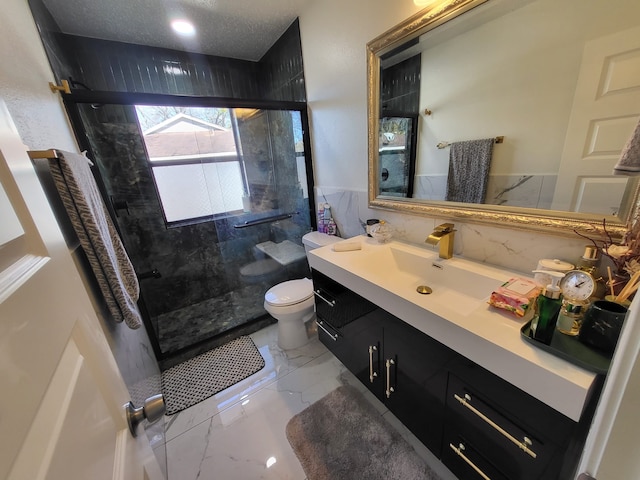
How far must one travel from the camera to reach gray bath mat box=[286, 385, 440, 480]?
1160 millimetres

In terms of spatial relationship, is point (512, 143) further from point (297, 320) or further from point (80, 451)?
point (297, 320)

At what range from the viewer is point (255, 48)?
7.04 feet

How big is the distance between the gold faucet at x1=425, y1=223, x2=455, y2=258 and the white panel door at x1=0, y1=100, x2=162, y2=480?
1.16 m

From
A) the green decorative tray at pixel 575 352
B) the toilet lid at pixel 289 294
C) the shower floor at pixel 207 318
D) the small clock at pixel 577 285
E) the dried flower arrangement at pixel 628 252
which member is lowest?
the shower floor at pixel 207 318

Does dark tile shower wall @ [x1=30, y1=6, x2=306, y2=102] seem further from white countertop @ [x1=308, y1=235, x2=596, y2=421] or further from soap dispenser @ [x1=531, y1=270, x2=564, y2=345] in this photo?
soap dispenser @ [x1=531, y1=270, x2=564, y2=345]

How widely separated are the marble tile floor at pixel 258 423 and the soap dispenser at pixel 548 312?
3.05 ft

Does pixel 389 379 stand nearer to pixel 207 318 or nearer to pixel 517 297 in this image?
pixel 517 297

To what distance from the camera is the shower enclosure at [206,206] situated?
1981 mm

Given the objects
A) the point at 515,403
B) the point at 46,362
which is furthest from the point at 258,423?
the point at 46,362

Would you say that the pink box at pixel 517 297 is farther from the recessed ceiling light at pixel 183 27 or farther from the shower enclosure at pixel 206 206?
the recessed ceiling light at pixel 183 27

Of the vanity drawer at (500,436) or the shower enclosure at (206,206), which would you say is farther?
the shower enclosure at (206,206)

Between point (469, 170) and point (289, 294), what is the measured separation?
4.41 ft

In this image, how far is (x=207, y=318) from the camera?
7.56 feet

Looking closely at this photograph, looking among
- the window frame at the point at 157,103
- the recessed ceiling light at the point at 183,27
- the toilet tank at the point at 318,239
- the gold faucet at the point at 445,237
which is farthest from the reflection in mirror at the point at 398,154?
the recessed ceiling light at the point at 183,27
